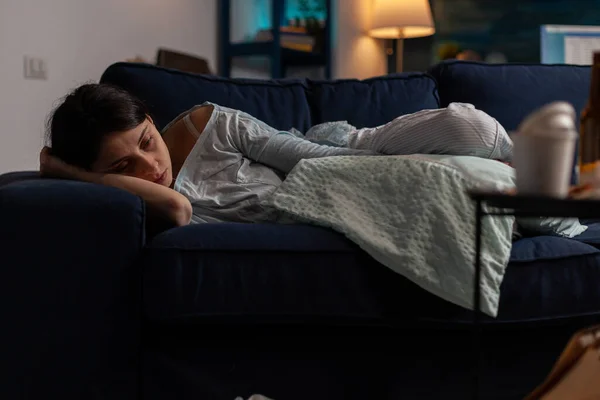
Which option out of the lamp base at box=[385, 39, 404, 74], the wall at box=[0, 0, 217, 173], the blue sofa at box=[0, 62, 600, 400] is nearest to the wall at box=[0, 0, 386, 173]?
the wall at box=[0, 0, 217, 173]

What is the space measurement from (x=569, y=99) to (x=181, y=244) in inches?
51.8

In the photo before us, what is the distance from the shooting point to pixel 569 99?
6.95 ft

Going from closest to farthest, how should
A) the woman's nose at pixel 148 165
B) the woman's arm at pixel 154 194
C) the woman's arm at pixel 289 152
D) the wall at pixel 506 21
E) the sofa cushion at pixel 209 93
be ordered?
the woman's arm at pixel 154 194, the woman's nose at pixel 148 165, the woman's arm at pixel 289 152, the sofa cushion at pixel 209 93, the wall at pixel 506 21

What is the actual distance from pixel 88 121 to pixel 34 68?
128cm

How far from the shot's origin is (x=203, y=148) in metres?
1.77

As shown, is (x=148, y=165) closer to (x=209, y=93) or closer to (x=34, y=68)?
(x=209, y=93)

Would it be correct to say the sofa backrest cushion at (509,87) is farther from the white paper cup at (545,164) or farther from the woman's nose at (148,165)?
the white paper cup at (545,164)

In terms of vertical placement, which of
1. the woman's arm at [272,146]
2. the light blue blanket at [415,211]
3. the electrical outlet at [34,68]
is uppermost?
the electrical outlet at [34,68]

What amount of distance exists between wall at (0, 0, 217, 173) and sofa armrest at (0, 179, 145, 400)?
4.36 feet

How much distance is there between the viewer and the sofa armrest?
4.27 ft

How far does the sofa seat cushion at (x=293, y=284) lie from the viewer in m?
1.34

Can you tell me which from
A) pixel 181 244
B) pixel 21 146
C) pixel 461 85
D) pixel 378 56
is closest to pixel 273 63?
pixel 378 56

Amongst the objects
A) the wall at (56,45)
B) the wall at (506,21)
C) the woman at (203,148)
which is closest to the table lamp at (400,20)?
the wall at (506,21)

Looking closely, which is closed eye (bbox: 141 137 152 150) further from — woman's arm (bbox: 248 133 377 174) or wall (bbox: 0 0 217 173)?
wall (bbox: 0 0 217 173)
